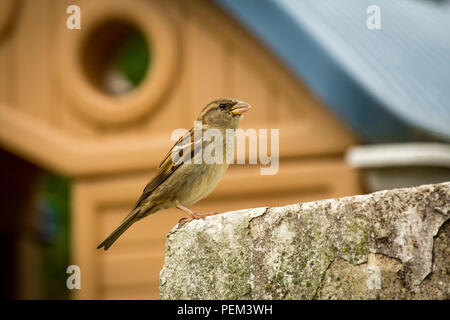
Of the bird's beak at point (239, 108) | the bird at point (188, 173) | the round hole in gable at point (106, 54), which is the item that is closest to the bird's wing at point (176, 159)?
the bird at point (188, 173)

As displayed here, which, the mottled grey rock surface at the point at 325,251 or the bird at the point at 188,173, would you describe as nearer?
the mottled grey rock surface at the point at 325,251

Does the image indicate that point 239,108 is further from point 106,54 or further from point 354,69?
point 106,54

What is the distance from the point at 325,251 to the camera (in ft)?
8.66

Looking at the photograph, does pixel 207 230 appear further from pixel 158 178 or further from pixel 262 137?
pixel 262 137

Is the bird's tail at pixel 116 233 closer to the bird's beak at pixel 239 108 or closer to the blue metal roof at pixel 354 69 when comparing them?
the bird's beak at pixel 239 108

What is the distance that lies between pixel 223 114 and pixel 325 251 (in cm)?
130

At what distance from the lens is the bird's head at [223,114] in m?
3.72

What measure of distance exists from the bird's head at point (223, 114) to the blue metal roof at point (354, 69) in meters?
2.77

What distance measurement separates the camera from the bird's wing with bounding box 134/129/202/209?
11.9ft

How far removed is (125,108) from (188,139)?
3.65m

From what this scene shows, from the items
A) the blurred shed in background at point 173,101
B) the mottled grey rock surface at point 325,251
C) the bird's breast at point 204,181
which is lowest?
the mottled grey rock surface at point 325,251

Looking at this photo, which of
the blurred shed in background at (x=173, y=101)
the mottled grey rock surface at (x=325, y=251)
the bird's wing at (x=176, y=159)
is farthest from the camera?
the blurred shed in background at (x=173, y=101)

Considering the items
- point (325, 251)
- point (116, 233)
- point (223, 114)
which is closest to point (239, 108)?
point (223, 114)

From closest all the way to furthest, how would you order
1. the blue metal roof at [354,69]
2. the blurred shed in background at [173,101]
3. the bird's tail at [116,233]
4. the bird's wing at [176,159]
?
1. the bird's tail at [116,233]
2. the bird's wing at [176,159]
3. the blue metal roof at [354,69]
4. the blurred shed in background at [173,101]
